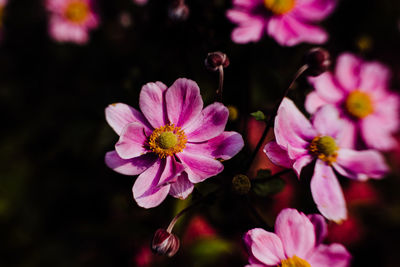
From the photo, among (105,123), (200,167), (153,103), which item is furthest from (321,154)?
(105,123)

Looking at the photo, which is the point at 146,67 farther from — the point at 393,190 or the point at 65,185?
the point at 393,190

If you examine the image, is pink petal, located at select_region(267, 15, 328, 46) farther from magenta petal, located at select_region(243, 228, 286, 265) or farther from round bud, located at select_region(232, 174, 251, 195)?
magenta petal, located at select_region(243, 228, 286, 265)

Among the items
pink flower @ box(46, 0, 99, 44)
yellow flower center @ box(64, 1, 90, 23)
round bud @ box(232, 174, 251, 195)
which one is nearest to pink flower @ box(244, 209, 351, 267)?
round bud @ box(232, 174, 251, 195)

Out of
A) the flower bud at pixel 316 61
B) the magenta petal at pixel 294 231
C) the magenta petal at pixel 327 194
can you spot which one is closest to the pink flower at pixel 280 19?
the flower bud at pixel 316 61

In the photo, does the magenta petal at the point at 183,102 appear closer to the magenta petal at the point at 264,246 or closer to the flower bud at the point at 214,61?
the flower bud at the point at 214,61

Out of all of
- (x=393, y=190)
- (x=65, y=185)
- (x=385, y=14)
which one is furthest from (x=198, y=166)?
(x=385, y=14)
